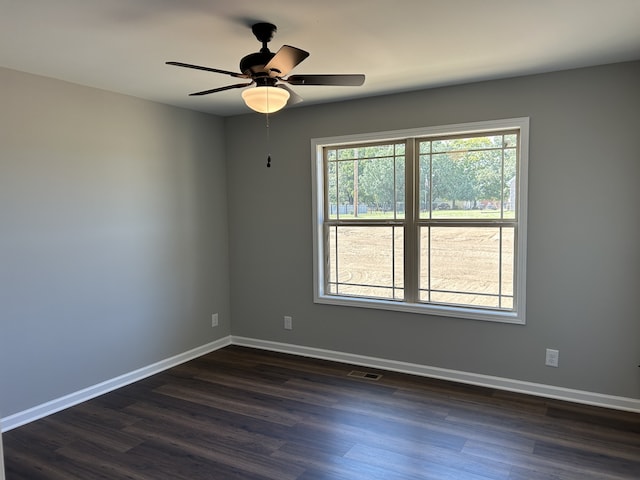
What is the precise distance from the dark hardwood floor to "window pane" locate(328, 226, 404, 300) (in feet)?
2.72

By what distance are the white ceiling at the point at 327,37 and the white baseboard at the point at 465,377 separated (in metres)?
2.36

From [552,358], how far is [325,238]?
7.15 feet

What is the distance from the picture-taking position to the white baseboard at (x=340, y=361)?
3197mm

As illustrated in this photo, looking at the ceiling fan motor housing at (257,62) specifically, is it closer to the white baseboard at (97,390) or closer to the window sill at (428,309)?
the window sill at (428,309)

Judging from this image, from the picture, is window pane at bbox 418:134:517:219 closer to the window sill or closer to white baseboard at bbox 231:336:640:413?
the window sill

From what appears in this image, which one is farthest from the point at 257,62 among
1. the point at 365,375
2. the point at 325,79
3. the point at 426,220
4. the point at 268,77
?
the point at 365,375

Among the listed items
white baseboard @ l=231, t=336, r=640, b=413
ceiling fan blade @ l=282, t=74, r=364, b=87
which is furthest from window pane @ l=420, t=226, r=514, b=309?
ceiling fan blade @ l=282, t=74, r=364, b=87

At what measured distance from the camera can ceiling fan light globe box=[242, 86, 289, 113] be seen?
2354mm

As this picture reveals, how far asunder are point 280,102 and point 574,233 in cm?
234

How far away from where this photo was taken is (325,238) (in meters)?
4.41

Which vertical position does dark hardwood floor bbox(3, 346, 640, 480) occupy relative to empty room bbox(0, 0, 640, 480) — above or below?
below

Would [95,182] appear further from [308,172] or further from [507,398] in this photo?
[507,398]

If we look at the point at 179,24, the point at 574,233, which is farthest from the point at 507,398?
the point at 179,24

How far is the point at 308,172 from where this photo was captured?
171 inches
